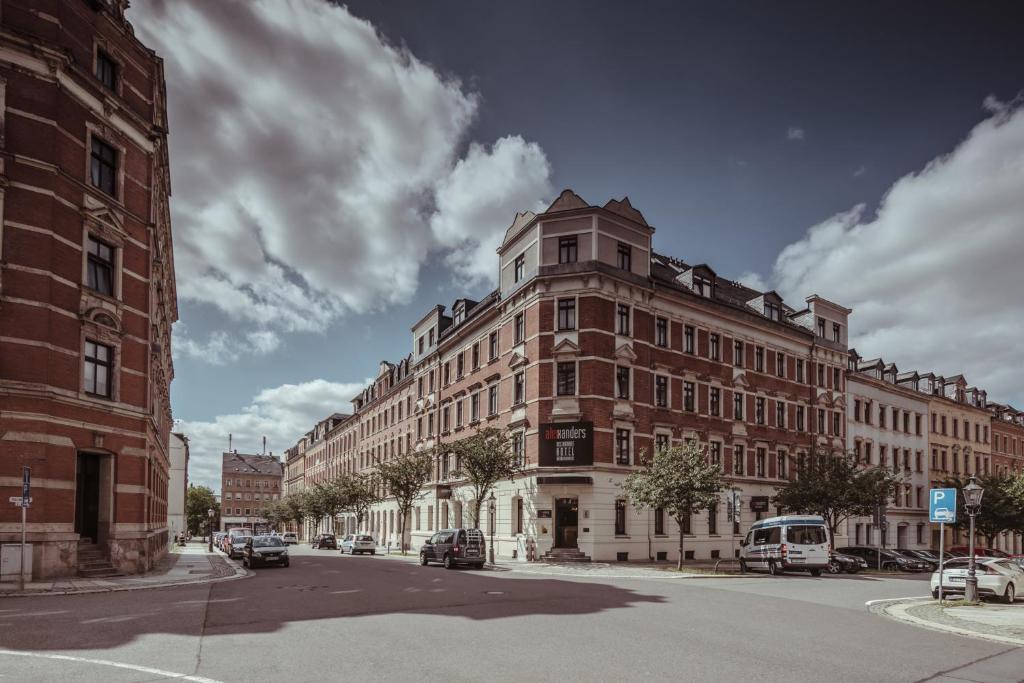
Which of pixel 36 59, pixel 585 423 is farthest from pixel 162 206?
pixel 585 423

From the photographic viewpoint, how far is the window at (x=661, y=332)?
38.4 m

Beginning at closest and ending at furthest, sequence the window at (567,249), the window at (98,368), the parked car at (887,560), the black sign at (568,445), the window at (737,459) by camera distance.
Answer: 1. the window at (98,368)
2. the black sign at (568,445)
3. the parked car at (887,560)
4. the window at (567,249)
5. the window at (737,459)

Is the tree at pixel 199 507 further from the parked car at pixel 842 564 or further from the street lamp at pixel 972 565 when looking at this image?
the street lamp at pixel 972 565

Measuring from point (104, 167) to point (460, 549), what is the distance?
19150mm

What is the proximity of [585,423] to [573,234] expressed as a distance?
939 centimetres

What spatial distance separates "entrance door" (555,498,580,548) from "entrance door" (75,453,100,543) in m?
19.2

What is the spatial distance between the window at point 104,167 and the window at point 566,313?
19685 mm

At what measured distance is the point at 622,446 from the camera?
117 ft

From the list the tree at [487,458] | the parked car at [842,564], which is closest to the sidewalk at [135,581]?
the tree at [487,458]

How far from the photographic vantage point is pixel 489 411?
1622 inches

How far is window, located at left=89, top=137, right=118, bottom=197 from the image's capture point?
23.6 m

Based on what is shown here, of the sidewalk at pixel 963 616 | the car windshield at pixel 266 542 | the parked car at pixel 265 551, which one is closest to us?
the sidewalk at pixel 963 616

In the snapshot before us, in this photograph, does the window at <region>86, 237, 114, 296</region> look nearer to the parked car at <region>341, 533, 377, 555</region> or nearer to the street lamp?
the street lamp

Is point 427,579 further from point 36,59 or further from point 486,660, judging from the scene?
point 36,59
